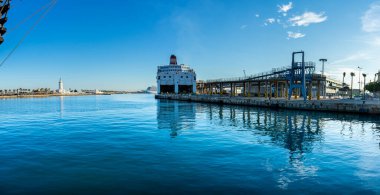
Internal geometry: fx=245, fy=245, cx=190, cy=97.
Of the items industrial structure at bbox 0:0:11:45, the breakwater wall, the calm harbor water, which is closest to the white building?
the breakwater wall

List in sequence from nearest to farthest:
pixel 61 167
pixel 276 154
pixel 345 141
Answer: pixel 61 167 < pixel 276 154 < pixel 345 141

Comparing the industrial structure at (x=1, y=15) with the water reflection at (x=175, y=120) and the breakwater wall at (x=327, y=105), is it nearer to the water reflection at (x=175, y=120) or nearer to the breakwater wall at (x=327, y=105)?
the water reflection at (x=175, y=120)

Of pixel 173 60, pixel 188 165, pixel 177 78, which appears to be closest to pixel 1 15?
pixel 188 165

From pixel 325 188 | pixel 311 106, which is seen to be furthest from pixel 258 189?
pixel 311 106

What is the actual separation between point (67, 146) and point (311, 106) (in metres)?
45.6

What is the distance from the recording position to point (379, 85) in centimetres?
10612

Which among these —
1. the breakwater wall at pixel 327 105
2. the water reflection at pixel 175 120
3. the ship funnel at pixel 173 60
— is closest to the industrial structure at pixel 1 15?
the water reflection at pixel 175 120

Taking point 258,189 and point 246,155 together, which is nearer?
point 258,189

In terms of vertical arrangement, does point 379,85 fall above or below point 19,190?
above

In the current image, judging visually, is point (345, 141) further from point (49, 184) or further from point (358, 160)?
point (49, 184)

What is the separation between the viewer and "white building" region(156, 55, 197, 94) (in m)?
120

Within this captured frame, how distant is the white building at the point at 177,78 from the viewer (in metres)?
120

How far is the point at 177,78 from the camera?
394 ft

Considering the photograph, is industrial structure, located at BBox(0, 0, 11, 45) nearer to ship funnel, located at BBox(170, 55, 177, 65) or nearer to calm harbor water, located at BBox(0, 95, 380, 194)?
calm harbor water, located at BBox(0, 95, 380, 194)
